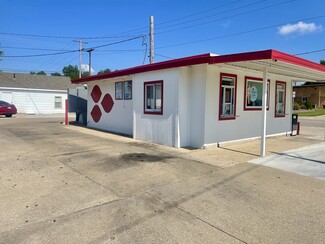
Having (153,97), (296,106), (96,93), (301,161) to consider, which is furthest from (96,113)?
(296,106)

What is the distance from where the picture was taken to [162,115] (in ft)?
34.5

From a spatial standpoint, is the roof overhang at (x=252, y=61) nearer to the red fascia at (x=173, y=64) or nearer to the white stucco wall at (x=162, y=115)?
the red fascia at (x=173, y=64)

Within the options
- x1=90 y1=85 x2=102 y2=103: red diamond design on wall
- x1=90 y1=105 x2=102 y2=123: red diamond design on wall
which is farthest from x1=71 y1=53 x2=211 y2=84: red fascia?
x1=90 y1=105 x2=102 y2=123: red diamond design on wall

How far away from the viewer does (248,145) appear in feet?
34.7

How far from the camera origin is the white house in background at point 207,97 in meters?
9.06

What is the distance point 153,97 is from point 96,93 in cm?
663

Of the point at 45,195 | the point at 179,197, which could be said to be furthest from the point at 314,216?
the point at 45,195

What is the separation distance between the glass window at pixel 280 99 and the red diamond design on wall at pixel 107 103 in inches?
327

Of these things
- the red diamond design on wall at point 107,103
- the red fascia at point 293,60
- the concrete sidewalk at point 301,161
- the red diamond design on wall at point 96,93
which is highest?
the red fascia at point 293,60

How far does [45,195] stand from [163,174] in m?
2.51

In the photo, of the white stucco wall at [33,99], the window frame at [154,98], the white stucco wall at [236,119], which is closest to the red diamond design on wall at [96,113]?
the window frame at [154,98]

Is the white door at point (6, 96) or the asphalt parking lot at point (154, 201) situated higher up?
the white door at point (6, 96)

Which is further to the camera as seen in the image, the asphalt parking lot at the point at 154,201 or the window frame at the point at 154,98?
the window frame at the point at 154,98

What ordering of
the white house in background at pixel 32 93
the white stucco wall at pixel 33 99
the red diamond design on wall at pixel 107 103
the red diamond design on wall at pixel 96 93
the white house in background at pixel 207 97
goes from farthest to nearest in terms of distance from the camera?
the white house in background at pixel 32 93
the white stucco wall at pixel 33 99
the red diamond design on wall at pixel 96 93
the red diamond design on wall at pixel 107 103
the white house in background at pixel 207 97
